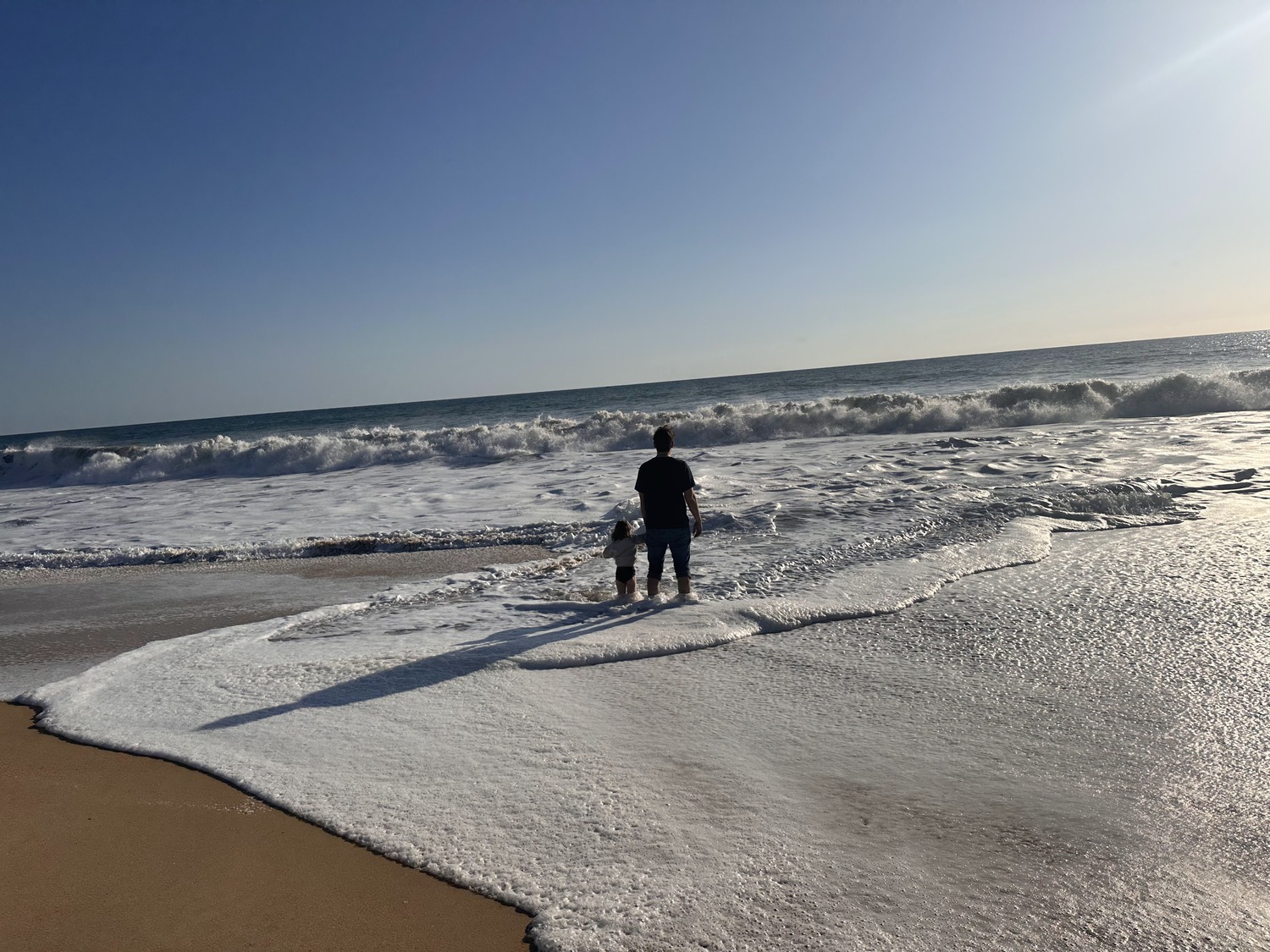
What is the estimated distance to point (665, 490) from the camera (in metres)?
6.80

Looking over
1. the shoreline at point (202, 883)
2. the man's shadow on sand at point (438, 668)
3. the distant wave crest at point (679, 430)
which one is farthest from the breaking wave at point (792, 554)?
the distant wave crest at point (679, 430)

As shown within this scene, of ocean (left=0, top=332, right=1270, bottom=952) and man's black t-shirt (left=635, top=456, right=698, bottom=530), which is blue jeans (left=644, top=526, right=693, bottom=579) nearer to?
man's black t-shirt (left=635, top=456, right=698, bottom=530)

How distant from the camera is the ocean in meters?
2.72

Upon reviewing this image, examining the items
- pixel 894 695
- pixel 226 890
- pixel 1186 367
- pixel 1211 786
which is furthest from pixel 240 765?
pixel 1186 367

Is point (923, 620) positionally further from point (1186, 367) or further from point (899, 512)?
point (1186, 367)

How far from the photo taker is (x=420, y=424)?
5062cm

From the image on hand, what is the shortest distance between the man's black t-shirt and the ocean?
80cm

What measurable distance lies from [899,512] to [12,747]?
8.41m

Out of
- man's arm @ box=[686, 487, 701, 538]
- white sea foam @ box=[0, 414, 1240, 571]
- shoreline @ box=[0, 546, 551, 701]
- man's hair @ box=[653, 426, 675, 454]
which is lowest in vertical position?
shoreline @ box=[0, 546, 551, 701]

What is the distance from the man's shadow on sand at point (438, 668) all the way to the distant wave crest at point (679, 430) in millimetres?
16947

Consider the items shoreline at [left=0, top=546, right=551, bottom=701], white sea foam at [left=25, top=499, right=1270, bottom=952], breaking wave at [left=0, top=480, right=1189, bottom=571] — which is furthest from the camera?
breaking wave at [left=0, top=480, right=1189, bottom=571]

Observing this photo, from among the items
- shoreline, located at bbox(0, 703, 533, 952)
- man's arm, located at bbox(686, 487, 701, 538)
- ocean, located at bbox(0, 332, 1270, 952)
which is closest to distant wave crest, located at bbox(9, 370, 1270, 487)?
ocean, located at bbox(0, 332, 1270, 952)

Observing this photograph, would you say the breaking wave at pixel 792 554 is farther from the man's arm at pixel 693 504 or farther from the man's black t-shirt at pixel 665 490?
the man's black t-shirt at pixel 665 490

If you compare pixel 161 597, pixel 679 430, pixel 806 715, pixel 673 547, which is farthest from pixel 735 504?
pixel 679 430
